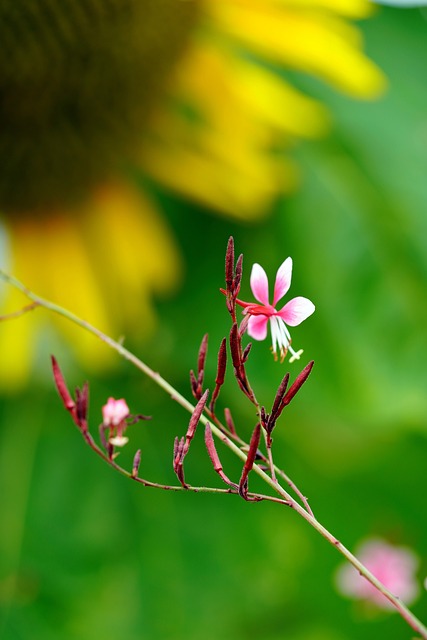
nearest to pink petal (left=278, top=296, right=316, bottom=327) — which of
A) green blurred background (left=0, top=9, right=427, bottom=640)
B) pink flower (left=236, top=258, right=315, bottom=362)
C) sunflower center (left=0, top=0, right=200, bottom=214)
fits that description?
pink flower (left=236, top=258, right=315, bottom=362)

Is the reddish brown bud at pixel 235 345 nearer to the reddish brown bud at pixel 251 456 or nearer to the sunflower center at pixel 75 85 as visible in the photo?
the reddish brown bud at pixel 251 456

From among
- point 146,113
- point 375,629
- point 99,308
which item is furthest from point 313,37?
point 375,629

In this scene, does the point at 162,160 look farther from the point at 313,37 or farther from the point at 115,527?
the point at 115,527

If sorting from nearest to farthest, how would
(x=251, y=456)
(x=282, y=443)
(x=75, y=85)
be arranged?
(x=251, y=456) → (x=75, y=85) → (x=282, y=443)

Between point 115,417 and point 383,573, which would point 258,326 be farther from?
point 383,573

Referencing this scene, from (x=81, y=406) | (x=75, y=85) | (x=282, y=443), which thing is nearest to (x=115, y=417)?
(x=81, y=406)

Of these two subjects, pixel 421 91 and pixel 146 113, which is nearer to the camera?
pixel 146 113
